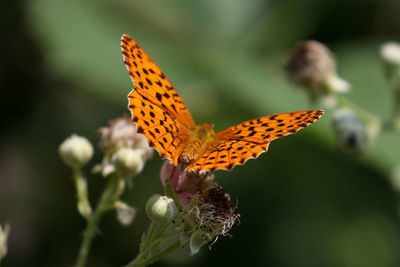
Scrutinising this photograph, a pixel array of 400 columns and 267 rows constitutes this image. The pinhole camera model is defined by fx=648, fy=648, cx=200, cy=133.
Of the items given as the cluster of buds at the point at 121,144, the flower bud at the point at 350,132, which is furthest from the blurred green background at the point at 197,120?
the cluster of buds at the point at 121,144

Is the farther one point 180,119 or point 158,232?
point 180,119

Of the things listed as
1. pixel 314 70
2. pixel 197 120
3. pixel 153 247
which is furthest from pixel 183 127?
pixel 197 120

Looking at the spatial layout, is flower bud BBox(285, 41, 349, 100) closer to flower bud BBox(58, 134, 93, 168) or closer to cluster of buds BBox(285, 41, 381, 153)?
cluster of buds BBox(285, 41, 381, 153)

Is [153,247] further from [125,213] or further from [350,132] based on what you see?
[350,132]

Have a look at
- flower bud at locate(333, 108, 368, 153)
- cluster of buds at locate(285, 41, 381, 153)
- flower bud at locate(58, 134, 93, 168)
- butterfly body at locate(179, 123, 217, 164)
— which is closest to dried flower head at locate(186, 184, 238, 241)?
butterfly body at locate(179, 123, 217, 164)

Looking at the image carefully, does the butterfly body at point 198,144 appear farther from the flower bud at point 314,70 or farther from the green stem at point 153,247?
the flower bud at point 314,70

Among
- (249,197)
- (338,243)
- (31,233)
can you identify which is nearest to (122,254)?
(31,233)

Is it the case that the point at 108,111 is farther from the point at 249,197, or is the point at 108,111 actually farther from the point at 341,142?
the point at 341,142
